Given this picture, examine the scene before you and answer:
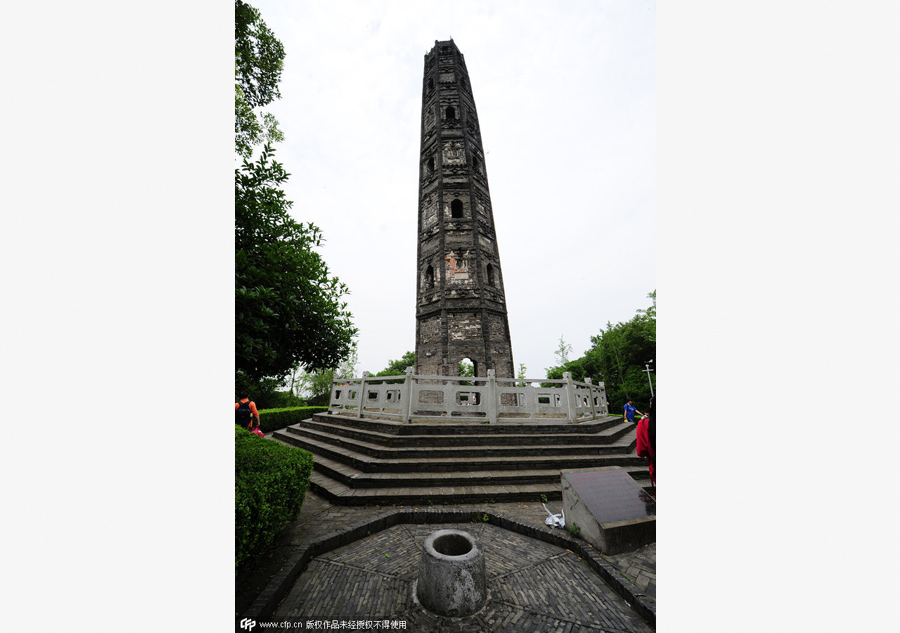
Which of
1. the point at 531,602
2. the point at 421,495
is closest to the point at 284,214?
the point at 421,495

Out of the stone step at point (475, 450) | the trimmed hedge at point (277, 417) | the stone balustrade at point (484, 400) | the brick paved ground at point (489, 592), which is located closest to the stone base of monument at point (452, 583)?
the brick paved ground at point (489, 592)

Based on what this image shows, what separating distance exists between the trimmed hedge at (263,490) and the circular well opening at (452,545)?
186 centimetres

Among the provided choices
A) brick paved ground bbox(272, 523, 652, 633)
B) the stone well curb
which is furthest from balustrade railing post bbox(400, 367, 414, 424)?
brick paved ground bbox(272, 523, 652, 633)

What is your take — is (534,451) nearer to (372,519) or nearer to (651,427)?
(651,427)

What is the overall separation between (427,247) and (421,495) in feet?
35.2

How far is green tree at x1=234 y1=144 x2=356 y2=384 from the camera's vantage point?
12.2ft

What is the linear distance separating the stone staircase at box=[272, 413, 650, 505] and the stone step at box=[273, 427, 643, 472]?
19 millimetres

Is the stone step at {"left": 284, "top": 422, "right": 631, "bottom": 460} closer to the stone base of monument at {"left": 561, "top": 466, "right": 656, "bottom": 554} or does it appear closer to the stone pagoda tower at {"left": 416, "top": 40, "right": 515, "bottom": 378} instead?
the stone base of monument at {"left": 561, "top": 466, "right": 656, "bottom": 554}

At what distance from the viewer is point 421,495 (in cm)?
538

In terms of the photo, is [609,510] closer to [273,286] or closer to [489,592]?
[489,592]

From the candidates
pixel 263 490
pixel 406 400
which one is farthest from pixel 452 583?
pixel 406 400

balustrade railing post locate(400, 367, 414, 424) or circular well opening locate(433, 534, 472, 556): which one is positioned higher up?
balustrade railing post locate(400, 367, 414, 424)

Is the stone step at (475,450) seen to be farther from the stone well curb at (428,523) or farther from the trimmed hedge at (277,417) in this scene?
the trimmed hedge at (277,417)

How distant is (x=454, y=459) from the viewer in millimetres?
6434
